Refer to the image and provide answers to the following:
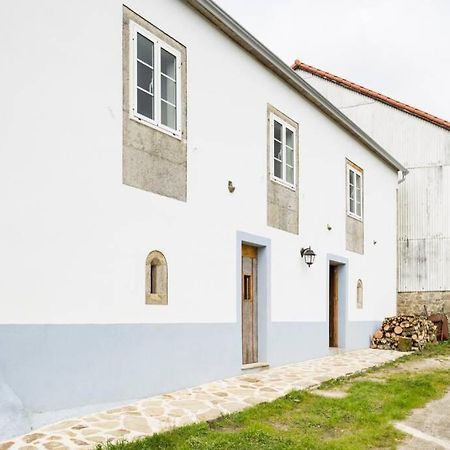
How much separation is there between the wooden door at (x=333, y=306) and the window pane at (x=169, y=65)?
7.60 metres

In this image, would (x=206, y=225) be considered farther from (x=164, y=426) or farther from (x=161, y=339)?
(x=164, y=426)

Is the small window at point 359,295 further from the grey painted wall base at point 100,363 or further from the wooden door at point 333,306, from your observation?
the grey painted wall base at point 100,363

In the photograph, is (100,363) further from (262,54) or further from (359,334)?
(359,334)

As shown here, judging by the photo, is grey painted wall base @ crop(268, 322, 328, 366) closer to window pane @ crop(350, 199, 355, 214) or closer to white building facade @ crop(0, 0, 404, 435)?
white building facade @ crop(0, 0, 404, 435)

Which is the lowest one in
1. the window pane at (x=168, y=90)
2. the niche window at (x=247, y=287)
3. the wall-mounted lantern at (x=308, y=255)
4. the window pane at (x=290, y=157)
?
the niche window at (x=247, y=287)

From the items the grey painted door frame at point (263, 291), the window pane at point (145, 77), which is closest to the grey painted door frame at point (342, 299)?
the grey painted door frame at point (263, 291)

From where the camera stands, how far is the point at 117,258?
6957 mm

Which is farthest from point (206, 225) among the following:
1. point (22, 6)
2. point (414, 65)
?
point (414, 65)

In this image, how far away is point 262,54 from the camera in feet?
33.2

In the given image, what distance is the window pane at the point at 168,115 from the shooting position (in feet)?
26.2

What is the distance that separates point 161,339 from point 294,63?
15447 mm

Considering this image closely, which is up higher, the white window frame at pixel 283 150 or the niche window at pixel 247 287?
the white window frame at pixel 283 150

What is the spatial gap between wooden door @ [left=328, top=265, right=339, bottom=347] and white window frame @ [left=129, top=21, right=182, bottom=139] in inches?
290

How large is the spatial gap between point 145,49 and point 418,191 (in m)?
13.4
